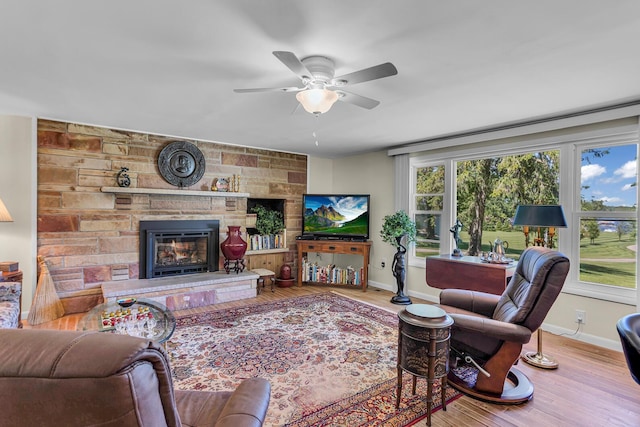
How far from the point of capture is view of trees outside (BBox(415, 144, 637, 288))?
3092mm

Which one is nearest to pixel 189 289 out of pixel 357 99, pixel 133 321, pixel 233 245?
pixel 233 245

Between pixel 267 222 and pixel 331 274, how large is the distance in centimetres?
133

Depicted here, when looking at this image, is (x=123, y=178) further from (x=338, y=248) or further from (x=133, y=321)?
(x=338, y=248)

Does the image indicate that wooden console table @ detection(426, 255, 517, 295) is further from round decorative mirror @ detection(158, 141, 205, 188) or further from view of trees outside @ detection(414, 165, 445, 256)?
round decorative mirror @ detection(158, 141, 205, 188)

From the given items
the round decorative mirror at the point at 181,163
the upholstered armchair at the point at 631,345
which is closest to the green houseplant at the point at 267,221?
the round decorative mirror at the point at 181,163

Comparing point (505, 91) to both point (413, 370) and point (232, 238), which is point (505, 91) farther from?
point (232, 238)

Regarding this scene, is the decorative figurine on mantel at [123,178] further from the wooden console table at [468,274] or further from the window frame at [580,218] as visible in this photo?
the window frame at [580,218]

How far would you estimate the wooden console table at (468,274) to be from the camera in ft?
10.1

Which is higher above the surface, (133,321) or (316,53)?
(316,53)

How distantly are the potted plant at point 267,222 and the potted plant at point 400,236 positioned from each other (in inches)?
71.4

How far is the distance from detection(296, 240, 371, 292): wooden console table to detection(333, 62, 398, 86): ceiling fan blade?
340 cm

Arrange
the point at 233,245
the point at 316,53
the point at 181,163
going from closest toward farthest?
the point at 316,53, the point at 181,163, the point at 233,245

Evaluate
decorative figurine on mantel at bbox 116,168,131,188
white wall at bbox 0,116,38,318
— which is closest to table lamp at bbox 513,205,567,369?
decorative figurine on mantel at bbox 116,168,131,188

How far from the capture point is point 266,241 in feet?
17.2
